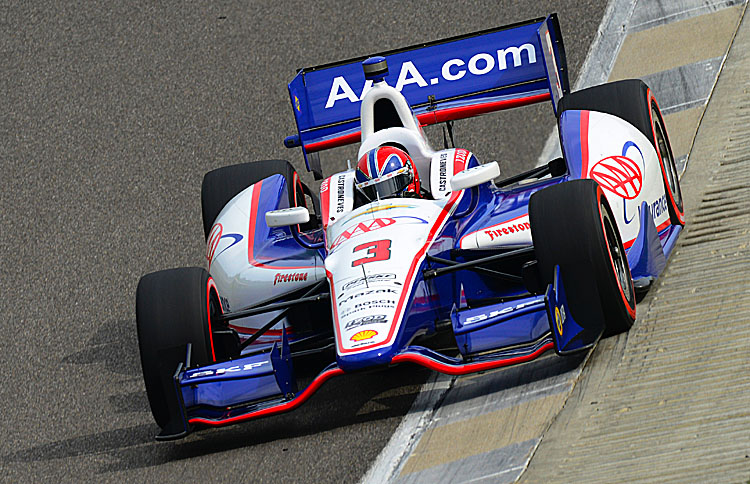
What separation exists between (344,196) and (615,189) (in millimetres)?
1522

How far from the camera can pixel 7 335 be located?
345 inches

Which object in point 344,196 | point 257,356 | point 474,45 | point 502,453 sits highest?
point 474,45

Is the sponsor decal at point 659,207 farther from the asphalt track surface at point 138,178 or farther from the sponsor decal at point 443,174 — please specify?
the asphalt track surface at point 138,178

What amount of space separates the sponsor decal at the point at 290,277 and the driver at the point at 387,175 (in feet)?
1.89

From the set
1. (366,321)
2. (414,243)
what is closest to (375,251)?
(414,243)

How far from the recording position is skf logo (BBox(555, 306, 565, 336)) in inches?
226

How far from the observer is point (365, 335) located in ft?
19.1

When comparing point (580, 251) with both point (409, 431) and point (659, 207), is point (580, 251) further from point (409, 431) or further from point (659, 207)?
point (659, 207)

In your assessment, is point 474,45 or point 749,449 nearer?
point 749,449

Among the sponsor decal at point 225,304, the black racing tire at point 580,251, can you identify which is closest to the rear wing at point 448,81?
the sponsor decal at point 225,304

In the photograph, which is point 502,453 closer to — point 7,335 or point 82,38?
point 7,335

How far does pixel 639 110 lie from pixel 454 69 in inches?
54.8

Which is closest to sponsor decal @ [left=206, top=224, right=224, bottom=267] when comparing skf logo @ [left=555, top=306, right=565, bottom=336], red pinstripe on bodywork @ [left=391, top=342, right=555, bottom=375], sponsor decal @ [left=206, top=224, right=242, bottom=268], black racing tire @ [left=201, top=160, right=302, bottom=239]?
sponsor decal @ [left=206, top=224, right=242, bottom=268]

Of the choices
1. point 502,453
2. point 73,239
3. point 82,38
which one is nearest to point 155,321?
point 502,453
